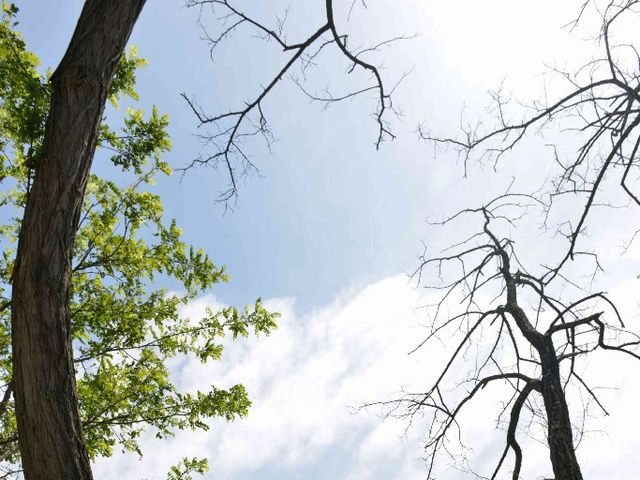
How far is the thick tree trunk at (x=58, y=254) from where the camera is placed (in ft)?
8.36

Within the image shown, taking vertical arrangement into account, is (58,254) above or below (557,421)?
above

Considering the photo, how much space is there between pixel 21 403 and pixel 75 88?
1882mm

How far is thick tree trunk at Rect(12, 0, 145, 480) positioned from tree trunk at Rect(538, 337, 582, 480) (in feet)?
13.0

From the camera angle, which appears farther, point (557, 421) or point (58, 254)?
point (557, 421)

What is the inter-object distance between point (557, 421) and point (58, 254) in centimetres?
447

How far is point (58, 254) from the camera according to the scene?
281 cm

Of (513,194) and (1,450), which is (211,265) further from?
(513,194)

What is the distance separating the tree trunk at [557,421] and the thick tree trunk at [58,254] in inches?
156

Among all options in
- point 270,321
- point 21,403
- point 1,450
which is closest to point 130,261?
point 270,321

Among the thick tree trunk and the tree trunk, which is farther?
the tree trunk

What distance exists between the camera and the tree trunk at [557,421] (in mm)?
4434

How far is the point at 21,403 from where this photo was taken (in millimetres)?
2578

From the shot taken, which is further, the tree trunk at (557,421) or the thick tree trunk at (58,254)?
the tree trunk at (557,421)

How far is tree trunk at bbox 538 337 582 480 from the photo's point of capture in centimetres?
443
